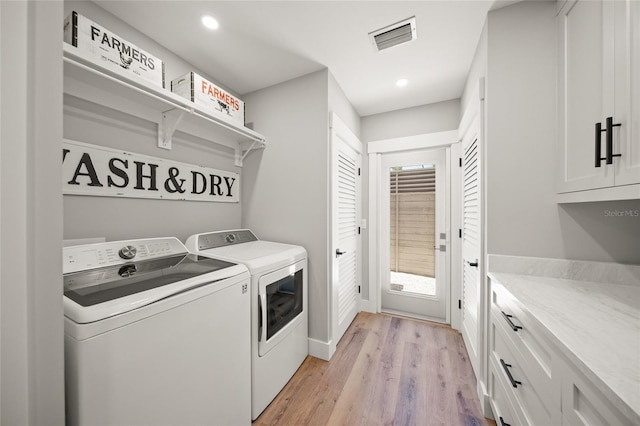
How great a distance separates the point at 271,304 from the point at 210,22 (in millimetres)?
1930

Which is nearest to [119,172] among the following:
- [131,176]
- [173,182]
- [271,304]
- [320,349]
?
[131,176]

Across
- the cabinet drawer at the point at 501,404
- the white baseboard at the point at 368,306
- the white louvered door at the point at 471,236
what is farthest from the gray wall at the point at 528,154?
the white baseboard at the point at 368,306

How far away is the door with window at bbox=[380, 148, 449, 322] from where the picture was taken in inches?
104

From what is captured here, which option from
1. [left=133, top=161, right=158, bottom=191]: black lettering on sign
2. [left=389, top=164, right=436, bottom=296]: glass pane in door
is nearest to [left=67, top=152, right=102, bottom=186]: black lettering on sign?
[left=133, top=161, right=158, bottom=191]: black lettering on sign

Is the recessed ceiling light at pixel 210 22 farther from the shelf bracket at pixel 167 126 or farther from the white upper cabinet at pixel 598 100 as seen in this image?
the white upper cabinet at pixel 598 100

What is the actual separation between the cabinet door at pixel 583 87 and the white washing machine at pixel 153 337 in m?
1.80

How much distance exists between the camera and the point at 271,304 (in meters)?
1.55

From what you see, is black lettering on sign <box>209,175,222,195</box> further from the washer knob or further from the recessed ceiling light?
the recessed ceiling light

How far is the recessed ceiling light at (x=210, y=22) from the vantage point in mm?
1479

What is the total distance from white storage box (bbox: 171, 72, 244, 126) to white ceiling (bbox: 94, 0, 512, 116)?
0.32 meters

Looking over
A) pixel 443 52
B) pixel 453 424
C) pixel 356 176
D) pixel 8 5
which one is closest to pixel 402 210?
pixel 356 176

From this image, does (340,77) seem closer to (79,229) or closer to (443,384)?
(79,229)

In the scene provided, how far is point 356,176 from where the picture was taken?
279 cm

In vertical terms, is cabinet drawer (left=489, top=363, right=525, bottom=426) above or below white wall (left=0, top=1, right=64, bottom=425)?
below
